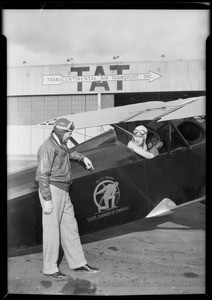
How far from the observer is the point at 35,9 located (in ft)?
10.8

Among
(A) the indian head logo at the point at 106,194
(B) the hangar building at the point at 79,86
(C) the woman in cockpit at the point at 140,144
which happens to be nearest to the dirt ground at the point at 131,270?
(A) the indian head logo at the point at 106,194

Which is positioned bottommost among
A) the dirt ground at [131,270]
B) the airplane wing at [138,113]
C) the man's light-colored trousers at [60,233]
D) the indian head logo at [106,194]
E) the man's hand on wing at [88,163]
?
the dirt ground at [131,270]

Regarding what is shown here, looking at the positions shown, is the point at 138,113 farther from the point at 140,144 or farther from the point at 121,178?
the point at 121,178

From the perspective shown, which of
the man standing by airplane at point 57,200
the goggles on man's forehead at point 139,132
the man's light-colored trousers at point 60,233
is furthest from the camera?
the goggles on man's forehead at point 139,132

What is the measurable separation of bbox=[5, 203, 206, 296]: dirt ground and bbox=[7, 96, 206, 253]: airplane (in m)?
0.44

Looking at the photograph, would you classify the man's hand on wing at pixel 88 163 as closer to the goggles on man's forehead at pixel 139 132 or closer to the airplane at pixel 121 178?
the airplane at pixel 121 178

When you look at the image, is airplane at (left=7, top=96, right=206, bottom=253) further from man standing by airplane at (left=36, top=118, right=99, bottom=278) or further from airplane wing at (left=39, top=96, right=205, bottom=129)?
man standing by airplane at (left=36, top=118, right=99, bottom=278)

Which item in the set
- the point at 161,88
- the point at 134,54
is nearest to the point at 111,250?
the point at 161,88

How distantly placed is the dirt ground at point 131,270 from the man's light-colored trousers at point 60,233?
161mm

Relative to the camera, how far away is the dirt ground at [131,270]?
345cm

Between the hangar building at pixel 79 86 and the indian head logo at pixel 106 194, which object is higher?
the hangar building at pixel 79 86

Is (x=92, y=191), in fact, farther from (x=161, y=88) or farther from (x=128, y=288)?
(x=161, y=88)

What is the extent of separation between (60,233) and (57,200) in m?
0.49

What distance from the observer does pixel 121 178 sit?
13.2 ft
